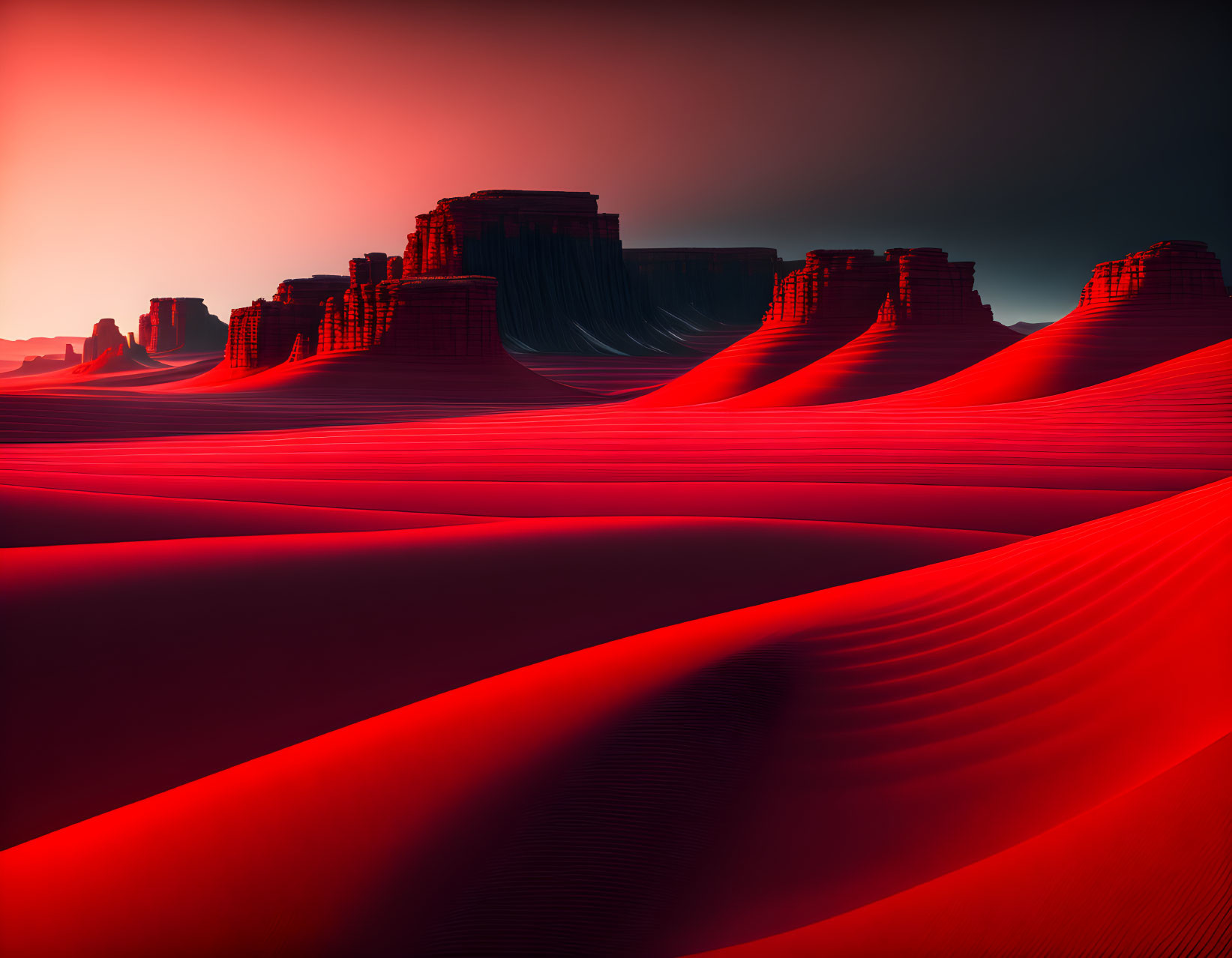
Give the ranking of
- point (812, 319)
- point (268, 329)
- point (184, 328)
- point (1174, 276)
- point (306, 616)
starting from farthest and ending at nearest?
point (184, 328) → point (268, 329) → point (812, 319) → point (1174, 276) → point (306, 616)

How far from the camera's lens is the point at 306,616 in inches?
239

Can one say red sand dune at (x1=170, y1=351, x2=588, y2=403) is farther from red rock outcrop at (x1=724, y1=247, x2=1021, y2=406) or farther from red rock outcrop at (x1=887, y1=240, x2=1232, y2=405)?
red rock outcrop at (x1=887, y1=240, x2=1232, y2=405)

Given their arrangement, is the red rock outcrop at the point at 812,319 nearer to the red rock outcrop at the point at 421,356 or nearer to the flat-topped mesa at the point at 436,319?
the red rock outcrop at the point at 421,356

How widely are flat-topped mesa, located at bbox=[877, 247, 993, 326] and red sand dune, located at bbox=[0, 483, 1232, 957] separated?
29545 millimetres

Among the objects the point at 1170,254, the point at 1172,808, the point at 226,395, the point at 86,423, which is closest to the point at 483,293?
the point at 226,395

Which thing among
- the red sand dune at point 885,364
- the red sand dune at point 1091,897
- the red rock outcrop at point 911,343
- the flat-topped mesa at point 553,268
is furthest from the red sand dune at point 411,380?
the flat-topped mesa at point 553,268

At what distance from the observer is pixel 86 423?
73.0 feet

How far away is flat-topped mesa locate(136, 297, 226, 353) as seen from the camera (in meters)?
122

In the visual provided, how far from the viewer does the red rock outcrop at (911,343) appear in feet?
94.6

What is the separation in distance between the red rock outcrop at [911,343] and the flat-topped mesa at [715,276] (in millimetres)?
73110

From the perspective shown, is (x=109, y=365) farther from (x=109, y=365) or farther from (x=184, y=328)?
(x=184, y=328)

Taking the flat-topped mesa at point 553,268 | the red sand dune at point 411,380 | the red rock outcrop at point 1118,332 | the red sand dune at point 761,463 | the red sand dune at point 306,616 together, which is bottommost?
the red sand dune at point 306,616

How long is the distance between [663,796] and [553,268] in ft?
256

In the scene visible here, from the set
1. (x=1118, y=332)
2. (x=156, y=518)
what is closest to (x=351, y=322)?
(x=1118, y=332)
